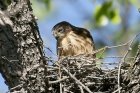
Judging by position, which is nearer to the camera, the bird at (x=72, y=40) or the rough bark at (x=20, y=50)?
the rough bark at (x=20, y=50)

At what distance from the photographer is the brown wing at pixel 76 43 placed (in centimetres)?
698

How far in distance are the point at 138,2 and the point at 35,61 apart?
225cm

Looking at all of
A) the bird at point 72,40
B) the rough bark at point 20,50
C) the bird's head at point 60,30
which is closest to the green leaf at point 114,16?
the bird at point 72,40

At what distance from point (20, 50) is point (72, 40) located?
255 centimetres

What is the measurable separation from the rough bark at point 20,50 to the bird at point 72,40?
6.58 ft

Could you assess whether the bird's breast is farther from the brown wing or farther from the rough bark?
the rough bark

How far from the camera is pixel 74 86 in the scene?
5.30m

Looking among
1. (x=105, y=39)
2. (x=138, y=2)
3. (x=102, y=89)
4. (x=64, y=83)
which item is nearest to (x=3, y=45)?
(x=64, y=83)

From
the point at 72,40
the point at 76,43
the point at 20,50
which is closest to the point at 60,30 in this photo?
the point at 72,40

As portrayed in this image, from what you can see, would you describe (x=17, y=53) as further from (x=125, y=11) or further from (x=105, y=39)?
(x=125, y=11)

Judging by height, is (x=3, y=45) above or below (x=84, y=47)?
below

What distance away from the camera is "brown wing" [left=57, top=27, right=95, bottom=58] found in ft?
22.9

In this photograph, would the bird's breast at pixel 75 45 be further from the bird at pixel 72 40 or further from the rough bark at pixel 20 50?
the rough bark at pixel 20 50

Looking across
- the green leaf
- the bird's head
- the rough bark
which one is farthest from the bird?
the rough bark
